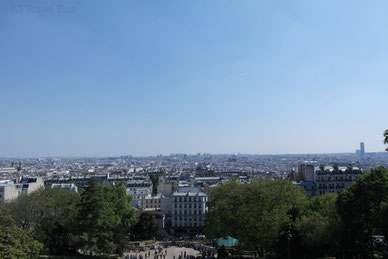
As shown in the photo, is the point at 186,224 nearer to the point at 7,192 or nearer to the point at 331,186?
the point at 331,186

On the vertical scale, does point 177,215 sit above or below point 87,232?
below

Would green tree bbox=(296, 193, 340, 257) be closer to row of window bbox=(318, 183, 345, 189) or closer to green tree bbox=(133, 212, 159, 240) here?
green tree bbox=(133, 212, 159, 240)

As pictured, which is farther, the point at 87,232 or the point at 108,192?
the point at 108,192

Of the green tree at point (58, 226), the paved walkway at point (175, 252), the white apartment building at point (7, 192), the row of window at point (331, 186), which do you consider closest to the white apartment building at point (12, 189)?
the white apartment building at point (7, 192)

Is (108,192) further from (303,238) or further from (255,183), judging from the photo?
(303,238)

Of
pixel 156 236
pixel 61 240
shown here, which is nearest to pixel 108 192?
pixel 61 240

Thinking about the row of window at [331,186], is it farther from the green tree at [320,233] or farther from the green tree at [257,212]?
the green tree at [320,233]
